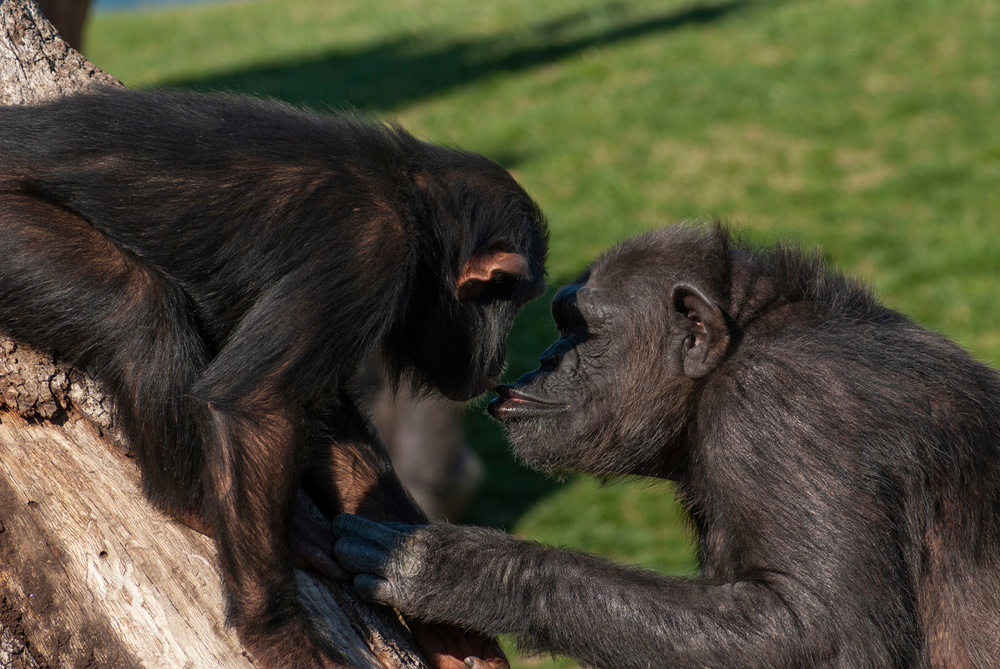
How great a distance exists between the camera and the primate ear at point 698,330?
A: 405 centimetres

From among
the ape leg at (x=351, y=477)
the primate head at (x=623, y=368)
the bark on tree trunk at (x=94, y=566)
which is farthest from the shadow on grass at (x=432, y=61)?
the bark on tree trunk at (x=94, y=566)

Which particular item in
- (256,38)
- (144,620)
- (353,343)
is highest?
(353,343)

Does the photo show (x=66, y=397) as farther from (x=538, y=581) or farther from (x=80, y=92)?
(x=538, y=581)

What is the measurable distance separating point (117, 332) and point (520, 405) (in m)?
1.71

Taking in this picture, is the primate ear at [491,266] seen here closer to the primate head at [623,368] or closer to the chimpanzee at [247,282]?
the chimpanzee at [247,282]

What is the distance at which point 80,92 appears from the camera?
13.3 feet

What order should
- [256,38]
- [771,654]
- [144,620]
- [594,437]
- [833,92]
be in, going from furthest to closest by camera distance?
[256,38]
[833,92]
[594,437]
[771,654]
[144,620]

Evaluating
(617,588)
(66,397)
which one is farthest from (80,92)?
(617,588)

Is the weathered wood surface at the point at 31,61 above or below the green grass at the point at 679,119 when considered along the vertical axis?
above

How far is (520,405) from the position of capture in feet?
14.6

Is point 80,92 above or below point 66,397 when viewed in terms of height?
above

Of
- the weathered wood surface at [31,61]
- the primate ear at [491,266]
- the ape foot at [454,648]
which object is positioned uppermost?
the weathered wood surface at [31,61]

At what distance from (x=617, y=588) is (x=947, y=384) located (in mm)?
1471

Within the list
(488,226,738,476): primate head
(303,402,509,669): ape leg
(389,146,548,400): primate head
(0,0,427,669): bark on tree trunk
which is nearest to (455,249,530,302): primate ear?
(389,146,548,400): primate head
